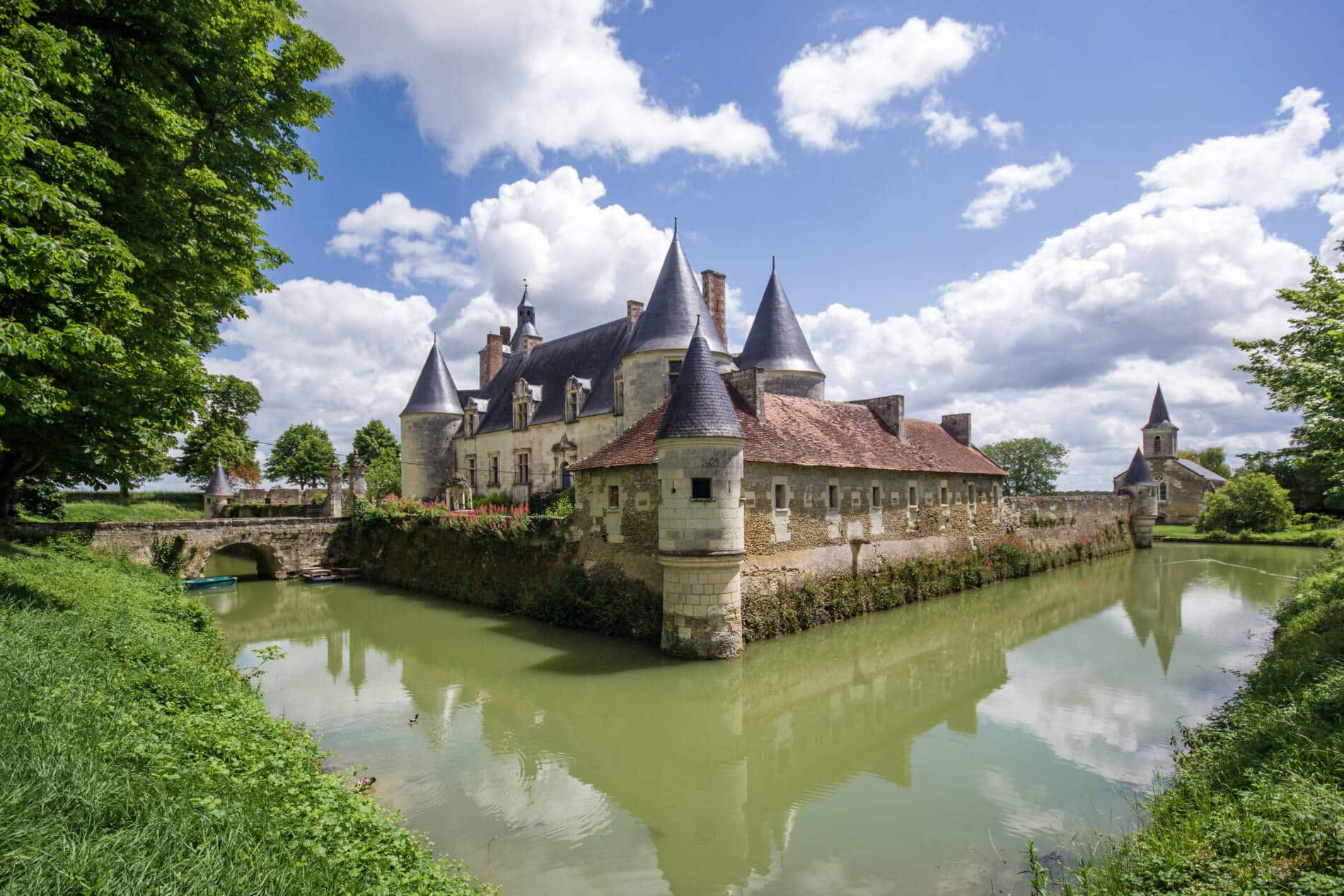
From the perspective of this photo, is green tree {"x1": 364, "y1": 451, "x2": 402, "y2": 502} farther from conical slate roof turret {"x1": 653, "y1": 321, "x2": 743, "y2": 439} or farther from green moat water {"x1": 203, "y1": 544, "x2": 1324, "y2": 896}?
conical slate roof turret {"x1": 653, "y1": 321, "x2": 743, "y2": 439}

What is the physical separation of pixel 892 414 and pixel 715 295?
7.18 m

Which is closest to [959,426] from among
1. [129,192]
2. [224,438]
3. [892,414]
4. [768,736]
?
[892,414]

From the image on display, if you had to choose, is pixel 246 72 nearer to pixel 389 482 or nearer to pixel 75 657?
pixel 75 657

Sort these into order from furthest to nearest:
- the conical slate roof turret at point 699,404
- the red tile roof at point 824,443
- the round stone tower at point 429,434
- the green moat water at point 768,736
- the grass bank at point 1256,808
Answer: the round stone tower at point 429,434 < the red tile roof at point 824,443 < the conical slate roof turret at point 699,404 < the green moat water at point 768,736 < the grass bank at point 1256,808

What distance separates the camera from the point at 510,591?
55.4 ft

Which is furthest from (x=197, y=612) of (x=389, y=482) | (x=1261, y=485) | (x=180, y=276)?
(x=1261, y=485)

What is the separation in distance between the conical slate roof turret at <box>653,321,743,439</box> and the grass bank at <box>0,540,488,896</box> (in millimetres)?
7413

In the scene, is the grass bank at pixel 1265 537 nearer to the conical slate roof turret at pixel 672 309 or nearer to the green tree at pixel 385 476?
the conical slate roof turret at pixel 672 309

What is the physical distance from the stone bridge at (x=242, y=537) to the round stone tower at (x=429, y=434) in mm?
5242

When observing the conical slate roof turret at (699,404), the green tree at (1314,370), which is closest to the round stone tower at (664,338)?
the conical slate roof turret at (699,404)

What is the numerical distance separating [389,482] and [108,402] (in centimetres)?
3649

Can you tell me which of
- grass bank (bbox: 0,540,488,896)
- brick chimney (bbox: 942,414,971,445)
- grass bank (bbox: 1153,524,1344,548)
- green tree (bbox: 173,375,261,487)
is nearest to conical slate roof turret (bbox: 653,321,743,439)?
grass bank (bbox: 0,540,488,896)

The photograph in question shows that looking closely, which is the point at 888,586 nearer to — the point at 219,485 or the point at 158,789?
the point at 158,789

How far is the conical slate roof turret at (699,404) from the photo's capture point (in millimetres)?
11844
